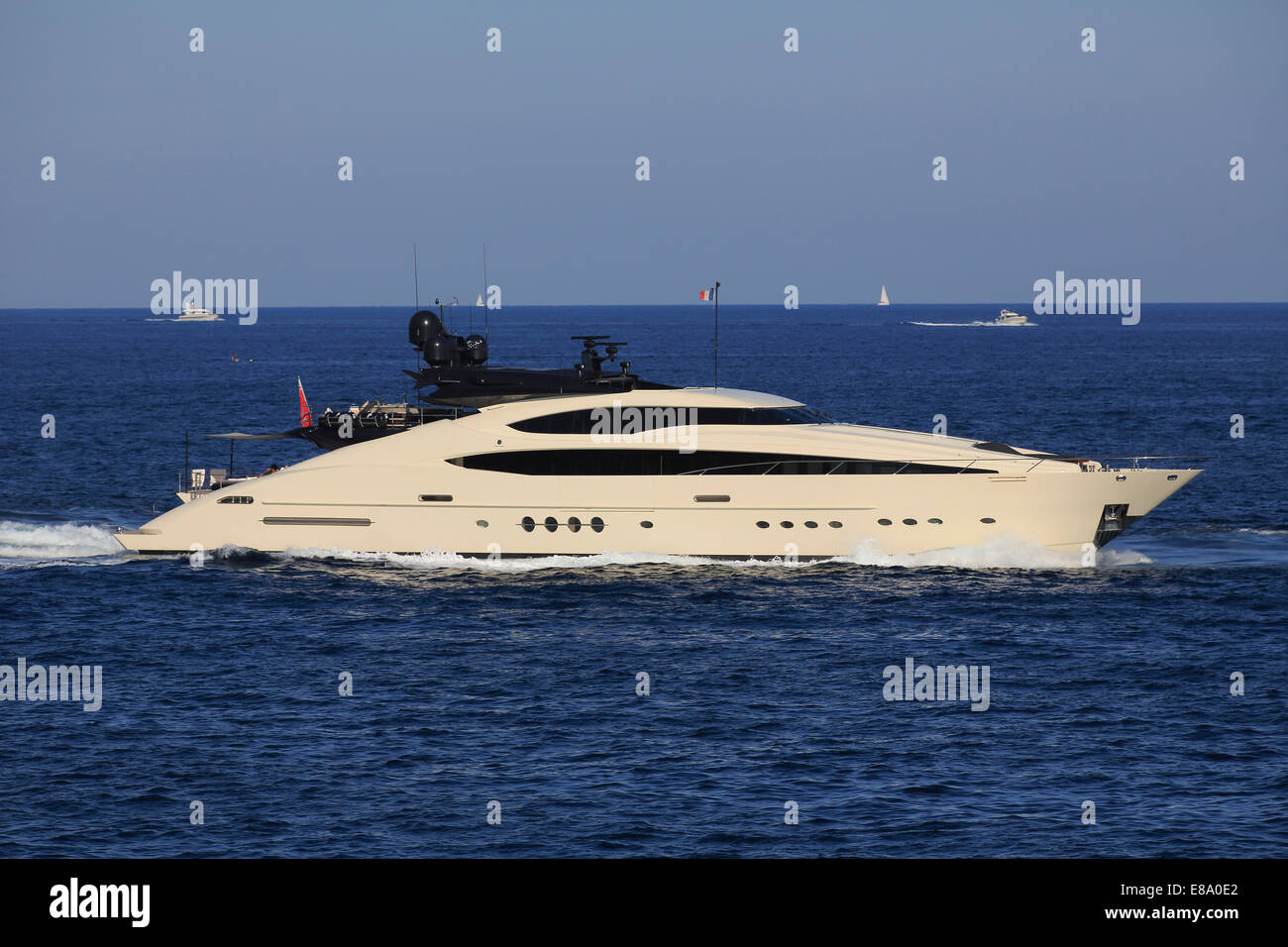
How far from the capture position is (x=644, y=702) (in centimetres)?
2214

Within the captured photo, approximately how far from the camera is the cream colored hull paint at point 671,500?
3044 centimetres

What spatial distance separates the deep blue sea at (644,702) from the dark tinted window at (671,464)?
2111 mm

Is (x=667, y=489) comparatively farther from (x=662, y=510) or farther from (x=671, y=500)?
(x=662, y=510)

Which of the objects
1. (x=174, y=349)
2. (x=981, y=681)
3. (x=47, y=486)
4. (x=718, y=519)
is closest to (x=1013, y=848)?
(x=981, y=681)

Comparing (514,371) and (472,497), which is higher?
(514,371)

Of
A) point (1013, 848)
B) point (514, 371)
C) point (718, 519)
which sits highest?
point (514, 371)

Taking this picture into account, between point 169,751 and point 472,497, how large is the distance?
12.7m

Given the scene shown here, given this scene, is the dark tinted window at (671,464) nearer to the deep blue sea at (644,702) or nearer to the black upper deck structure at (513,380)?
the deep blue sea at (644,702)

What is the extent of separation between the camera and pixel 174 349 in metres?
169

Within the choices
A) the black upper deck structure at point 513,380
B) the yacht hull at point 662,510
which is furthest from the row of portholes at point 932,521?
the black upper deck structure at point 513,380

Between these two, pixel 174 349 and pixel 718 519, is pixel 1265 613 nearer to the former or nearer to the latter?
pixel 718 519

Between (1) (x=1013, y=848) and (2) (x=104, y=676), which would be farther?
(2) (x=104, y=676)

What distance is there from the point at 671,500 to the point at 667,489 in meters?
0.26
